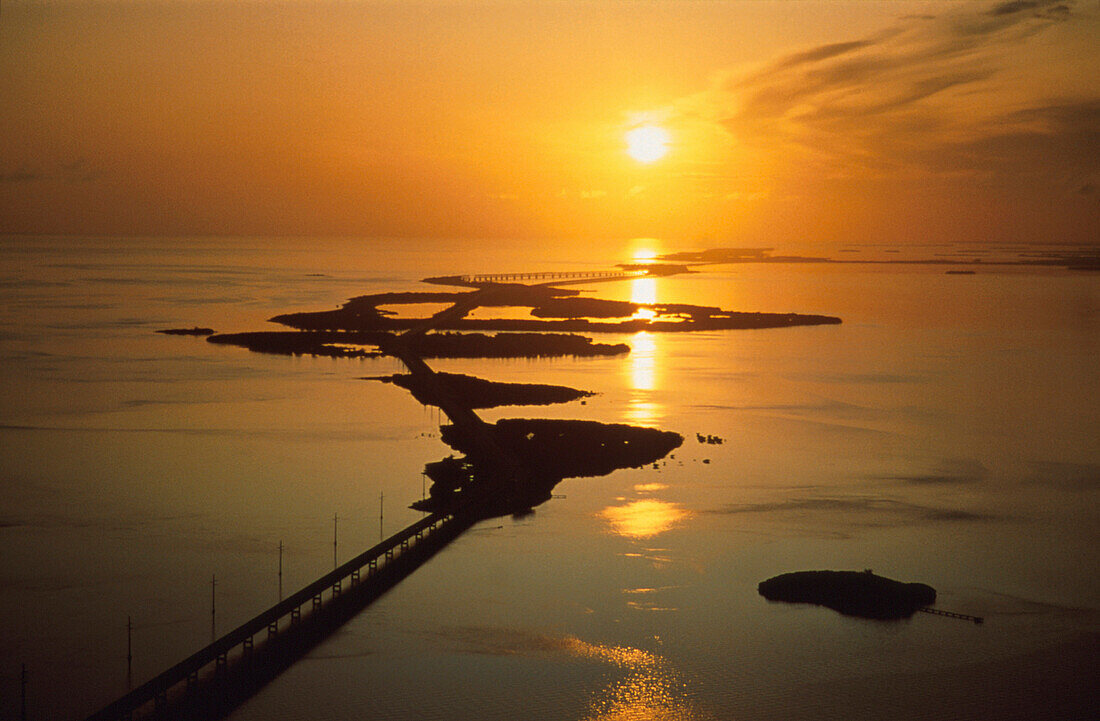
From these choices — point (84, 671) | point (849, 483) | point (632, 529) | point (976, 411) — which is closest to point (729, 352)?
point (976, 411)

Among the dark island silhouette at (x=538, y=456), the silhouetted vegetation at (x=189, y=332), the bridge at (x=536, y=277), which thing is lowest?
the dark island silhouette at (x=538, y=456)

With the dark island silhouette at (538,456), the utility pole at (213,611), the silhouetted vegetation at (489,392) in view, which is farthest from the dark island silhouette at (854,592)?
the silhouetted vegetation at (489,392)

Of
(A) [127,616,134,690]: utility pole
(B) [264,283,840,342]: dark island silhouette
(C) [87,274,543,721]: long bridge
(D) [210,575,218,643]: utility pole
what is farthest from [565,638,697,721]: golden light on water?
(B) [264,283,840,342]: dark island silhouette

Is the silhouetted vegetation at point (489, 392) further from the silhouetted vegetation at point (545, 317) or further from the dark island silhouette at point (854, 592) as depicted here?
the silhouetted vegetation at point (545, 317)

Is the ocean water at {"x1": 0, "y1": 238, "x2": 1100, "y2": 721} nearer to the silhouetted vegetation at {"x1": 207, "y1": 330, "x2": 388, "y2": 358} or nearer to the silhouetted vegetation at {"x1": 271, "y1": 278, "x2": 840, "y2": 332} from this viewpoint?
the silhouetted vegetation at {"x1": 207, "y1": 330, "x2": 388, "y2": 358}

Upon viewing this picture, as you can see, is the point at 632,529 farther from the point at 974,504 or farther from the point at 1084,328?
the point at 1084,328
